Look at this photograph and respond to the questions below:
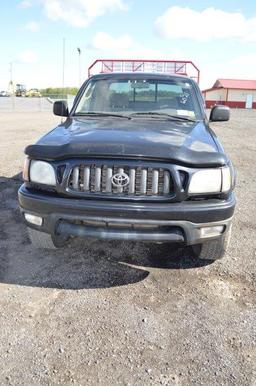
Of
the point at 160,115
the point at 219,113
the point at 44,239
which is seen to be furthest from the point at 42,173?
the point at 219,113

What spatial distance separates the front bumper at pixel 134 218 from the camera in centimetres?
293

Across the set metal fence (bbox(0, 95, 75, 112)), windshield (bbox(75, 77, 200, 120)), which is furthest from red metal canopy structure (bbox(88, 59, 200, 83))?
metal fence (bbox(0, 95, 75, 112))

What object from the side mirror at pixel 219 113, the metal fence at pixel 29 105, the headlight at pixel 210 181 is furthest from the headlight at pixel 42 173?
the metal fence at pixel 29 105

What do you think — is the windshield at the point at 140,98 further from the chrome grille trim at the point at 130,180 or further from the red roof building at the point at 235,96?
the red roof building at the point at 235,96

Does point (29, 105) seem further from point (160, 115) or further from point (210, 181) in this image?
point (210, 181)

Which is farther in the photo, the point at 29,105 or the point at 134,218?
the point at 29,105

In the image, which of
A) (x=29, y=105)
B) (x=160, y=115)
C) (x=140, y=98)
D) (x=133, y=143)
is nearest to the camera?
(x=133, y=143)

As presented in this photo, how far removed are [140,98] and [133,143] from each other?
1.79 meters

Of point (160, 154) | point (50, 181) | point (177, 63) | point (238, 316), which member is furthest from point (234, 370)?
point (177, 63)

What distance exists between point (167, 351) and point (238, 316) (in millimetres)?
707

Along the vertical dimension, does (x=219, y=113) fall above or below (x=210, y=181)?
above

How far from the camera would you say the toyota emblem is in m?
2.94

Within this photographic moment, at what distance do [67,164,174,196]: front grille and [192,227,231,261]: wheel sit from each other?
2.24 ft

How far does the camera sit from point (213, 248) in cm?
340
